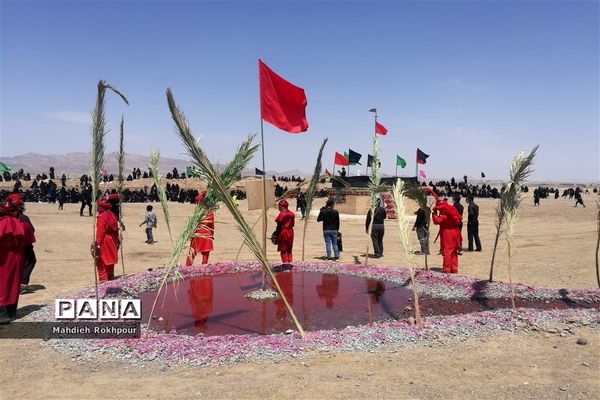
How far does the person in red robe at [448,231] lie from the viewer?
10688 millimetres

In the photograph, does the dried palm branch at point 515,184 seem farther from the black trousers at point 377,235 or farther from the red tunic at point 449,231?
the black trousers at point 377,235

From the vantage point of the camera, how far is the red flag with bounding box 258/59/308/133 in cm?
794

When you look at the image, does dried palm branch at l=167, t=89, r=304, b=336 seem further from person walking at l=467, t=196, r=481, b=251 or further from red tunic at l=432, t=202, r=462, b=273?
person walking at l=467, t=196, r=481, b=251

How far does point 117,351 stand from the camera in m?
5.56

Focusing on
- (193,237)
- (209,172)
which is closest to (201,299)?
(193,237)

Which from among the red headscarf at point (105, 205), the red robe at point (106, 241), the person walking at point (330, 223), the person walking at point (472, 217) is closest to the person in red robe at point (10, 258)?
the red robe at point (106, 241)

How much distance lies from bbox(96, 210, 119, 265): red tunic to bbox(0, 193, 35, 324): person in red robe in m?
2.35

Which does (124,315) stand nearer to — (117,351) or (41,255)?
(117,351)

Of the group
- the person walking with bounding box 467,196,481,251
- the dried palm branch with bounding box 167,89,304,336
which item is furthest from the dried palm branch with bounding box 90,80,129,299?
the person walking with bounding box 467,196,481,251

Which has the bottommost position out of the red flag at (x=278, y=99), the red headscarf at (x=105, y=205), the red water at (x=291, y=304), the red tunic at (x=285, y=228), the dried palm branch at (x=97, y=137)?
the red water at (x=291, y=304)

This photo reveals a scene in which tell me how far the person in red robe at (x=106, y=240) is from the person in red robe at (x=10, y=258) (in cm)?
233

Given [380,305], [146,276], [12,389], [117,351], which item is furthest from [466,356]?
[146,276]

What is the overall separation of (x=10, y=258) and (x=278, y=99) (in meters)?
5.21

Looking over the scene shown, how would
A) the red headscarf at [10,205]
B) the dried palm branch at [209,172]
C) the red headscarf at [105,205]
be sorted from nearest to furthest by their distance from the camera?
the dried palm branch at [209,172] < the red headscarf at [10,205] < the red headscarf at [105,205]
